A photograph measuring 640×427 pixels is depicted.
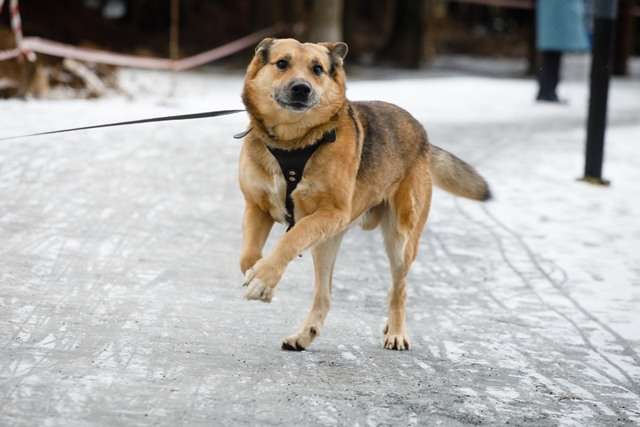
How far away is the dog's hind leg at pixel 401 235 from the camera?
626cm

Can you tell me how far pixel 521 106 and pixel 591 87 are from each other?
6.52m

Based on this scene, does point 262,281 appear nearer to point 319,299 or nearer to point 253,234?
point 253,234

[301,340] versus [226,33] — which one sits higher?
[301,340]

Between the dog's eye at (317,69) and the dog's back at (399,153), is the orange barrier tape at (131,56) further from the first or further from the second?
the dog's eye at (317,69)

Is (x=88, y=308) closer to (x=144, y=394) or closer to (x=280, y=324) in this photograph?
(x=280, y=324)

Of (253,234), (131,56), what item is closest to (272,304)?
(253,234)

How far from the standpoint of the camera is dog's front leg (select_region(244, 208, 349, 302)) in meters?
5.17

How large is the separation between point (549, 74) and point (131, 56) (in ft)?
26.9

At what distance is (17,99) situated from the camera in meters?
14.5

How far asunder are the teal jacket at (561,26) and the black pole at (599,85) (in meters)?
6.33

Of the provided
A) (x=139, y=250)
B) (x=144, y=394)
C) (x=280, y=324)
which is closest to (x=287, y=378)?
(x=144, y=394)

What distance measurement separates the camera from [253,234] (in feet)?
18.2

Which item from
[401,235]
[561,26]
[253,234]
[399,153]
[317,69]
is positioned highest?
[317,69]

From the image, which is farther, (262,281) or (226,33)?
(226,33)
